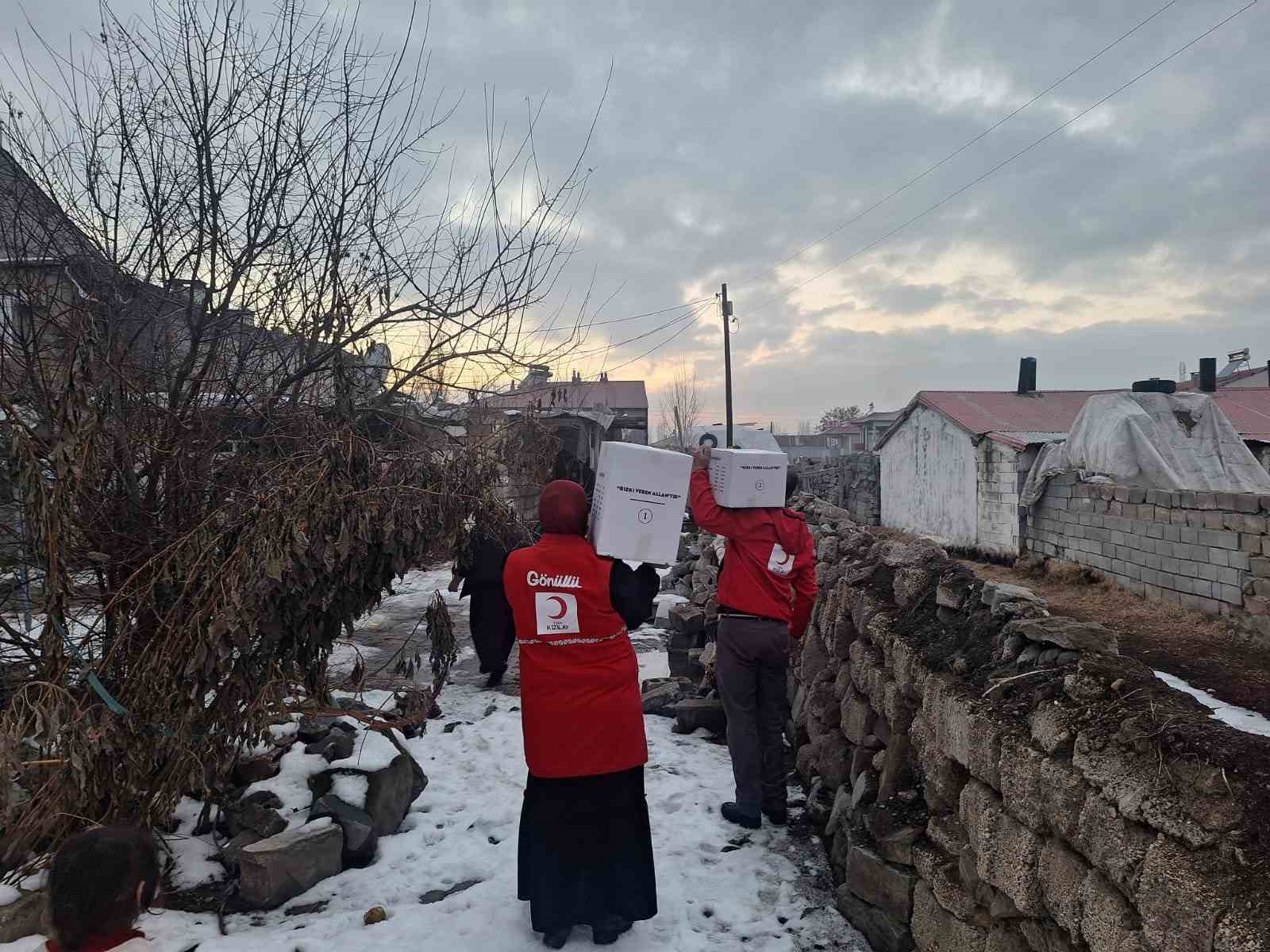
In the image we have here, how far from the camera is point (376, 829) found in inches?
155

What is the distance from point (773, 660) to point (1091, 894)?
219 centimetres

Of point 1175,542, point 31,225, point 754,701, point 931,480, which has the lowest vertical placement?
point 754,701

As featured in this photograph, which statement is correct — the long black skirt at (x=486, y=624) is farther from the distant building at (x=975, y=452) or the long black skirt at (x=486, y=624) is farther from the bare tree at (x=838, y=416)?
the bare tree at (x=838, y=416)

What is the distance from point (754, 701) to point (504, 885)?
1.62 m

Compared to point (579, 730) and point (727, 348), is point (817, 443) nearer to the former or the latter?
point (727, 348)

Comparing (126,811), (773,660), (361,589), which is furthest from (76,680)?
(773,660)

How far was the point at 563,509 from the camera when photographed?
3.12 metres

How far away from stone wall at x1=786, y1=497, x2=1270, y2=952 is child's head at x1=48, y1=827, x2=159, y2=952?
8.22 feet

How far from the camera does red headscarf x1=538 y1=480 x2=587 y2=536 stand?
312 centimetres

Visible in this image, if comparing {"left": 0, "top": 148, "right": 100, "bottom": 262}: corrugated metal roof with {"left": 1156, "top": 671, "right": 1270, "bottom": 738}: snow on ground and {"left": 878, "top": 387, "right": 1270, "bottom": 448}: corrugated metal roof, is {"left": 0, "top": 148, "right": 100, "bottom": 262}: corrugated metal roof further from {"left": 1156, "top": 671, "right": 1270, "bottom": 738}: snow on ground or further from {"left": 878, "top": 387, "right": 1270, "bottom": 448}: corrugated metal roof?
{"left": 878, "top": 387, "right": 1270, "bottom": 448}: corrugated metal roof

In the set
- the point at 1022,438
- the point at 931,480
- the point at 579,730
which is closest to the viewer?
the point at 579,730

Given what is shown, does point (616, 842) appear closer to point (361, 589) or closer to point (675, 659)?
point (361, 589)

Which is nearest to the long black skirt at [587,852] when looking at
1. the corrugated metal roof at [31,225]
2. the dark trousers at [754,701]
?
the dark trousers at [754,701]

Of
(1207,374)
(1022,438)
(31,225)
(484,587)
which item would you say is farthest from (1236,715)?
(1207,374)
